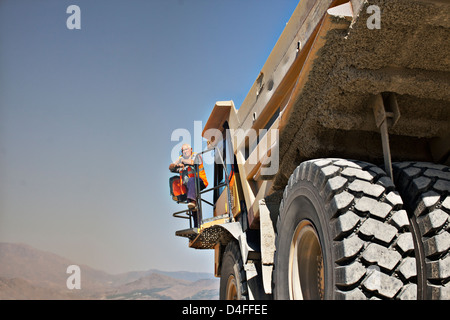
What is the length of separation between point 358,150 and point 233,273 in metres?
2.05

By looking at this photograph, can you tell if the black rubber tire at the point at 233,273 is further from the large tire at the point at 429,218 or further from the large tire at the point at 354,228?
the large tire at the point at 429,218

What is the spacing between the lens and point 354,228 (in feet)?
8.85

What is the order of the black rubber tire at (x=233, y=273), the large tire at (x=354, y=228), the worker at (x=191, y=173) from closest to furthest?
the large tire at (x=354, y=228) < the black rubber tire at (x=233, y=273) < the worker at (x=191, y=173)

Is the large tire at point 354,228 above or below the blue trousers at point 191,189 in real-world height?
below

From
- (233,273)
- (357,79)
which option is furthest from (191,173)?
(357,79)

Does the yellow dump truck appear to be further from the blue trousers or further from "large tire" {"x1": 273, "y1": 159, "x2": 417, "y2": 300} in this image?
the blue trousers

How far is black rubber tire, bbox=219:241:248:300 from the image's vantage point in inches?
181

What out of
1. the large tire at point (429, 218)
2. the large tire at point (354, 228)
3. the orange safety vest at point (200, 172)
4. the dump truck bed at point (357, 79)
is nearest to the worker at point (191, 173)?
the orange safety vest at point (200, 172)

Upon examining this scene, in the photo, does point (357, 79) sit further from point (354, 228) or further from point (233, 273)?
point (233, 273)

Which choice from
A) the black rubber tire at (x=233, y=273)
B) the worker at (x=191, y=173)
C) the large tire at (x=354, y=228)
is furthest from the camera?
the worker at (x=191, y=173)

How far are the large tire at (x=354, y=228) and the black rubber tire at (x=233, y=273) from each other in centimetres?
133

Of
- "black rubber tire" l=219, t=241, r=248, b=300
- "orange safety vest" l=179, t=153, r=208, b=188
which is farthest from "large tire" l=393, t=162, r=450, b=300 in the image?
"orange safety vest" l=179, t=153, r=208, b=188

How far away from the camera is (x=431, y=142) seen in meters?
3.52

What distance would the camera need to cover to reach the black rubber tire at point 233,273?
4586 millimetres
